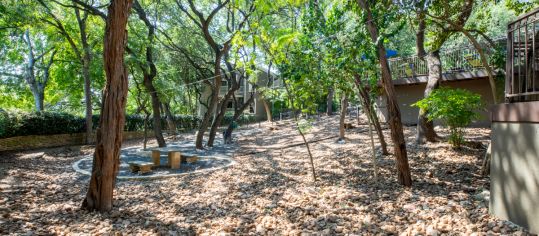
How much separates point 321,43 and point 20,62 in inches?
837

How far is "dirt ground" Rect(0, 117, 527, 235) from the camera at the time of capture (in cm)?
376

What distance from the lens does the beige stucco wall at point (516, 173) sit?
9.41 ft

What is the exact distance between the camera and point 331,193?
16.7 ft

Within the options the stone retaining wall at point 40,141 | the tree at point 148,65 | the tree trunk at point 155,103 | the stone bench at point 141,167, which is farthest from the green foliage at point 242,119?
the stone bench at point 141,167

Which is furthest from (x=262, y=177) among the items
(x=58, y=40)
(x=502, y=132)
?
(x=58, y=40)

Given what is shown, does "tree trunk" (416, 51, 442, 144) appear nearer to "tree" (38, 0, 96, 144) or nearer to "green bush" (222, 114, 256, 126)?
"tree" (38, 0, 96, 144)

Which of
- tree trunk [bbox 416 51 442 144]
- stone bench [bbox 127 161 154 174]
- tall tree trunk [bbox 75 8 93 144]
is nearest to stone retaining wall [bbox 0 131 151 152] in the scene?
tall tree trunk [bbox 75 8 93 144]

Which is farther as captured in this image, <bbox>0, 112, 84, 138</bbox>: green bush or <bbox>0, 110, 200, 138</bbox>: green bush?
<bbox>0, 112, 84, 138</bbox>: green bush

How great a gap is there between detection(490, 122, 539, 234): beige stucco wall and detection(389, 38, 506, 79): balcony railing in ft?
28.3

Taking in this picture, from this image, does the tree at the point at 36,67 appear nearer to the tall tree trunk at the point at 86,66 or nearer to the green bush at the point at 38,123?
the green bush at the point at 38,123

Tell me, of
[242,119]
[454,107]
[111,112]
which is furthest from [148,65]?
[242,119]

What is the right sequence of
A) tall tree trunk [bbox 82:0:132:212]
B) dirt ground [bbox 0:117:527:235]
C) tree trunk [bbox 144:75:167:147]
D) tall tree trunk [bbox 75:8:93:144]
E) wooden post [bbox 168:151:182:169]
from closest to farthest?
dirt ground [bbox 0:117:527:235]
tall tree trunk [bbox 82:0:132:212]
wooden post [bbox 168:151:182:169]
tree trunk [bbox 144:75:167:147]
tall tree trunk [bbox 75:8:93:144]

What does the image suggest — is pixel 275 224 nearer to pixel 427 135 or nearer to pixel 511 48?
pixel 511 48

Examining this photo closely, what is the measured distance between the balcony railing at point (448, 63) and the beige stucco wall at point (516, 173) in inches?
340
